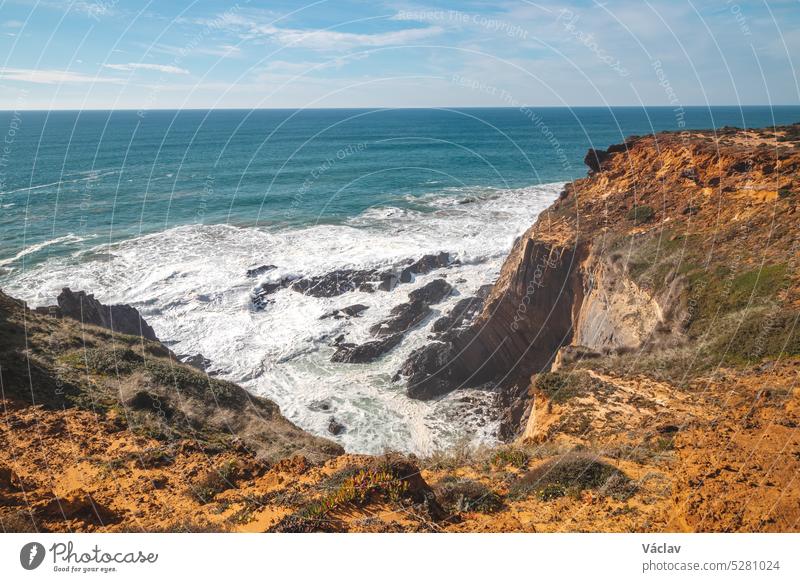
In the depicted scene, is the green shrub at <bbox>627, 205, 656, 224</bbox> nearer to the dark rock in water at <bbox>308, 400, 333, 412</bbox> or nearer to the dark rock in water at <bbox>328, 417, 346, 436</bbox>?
the dark rock in water at <bbox>328, 417, 346, 436</bbox>

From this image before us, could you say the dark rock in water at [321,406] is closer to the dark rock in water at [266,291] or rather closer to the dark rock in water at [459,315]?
the dark rock in water at [459,315]

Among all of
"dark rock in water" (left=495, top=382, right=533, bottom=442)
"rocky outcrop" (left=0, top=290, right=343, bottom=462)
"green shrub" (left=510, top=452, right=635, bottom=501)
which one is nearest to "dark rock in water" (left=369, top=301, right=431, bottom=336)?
"dark rock in water" (left=495, top=382, right=533, bottom=442)

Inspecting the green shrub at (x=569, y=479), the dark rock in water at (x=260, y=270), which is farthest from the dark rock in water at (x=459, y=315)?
the green shrub at (x=569, y=479)

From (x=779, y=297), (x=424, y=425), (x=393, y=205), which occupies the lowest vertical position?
(x=424, y=425)

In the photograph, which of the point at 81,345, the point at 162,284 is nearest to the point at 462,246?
the point at 162,284

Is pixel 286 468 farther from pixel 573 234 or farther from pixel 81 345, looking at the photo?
pixel 573 234
